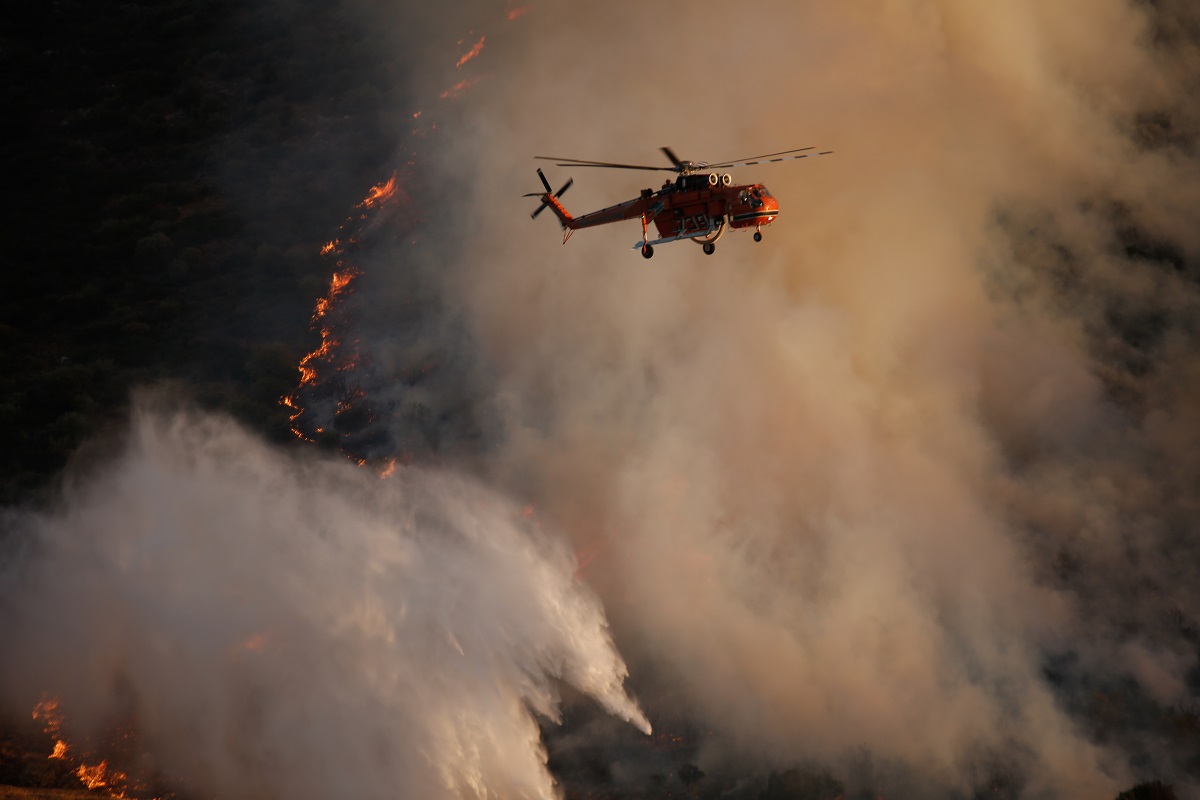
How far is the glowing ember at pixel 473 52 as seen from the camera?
87.5 meters

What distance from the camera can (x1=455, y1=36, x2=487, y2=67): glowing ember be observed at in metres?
87.5

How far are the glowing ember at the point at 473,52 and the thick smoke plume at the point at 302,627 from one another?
42.3 meters

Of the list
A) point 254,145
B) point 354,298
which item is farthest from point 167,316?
point 254,145

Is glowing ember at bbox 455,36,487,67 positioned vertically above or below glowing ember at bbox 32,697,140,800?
above

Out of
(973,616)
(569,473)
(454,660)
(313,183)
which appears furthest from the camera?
(313,183)

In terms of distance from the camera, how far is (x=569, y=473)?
61.0 m

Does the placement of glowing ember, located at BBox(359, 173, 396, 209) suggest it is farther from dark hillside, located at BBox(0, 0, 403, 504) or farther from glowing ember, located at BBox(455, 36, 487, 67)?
glowing ember, located at BBox(455, 36, 487, 67)

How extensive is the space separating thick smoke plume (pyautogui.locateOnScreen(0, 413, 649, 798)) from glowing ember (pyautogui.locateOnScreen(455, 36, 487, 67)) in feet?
139

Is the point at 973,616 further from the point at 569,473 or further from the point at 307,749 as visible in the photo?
the point at 307,749

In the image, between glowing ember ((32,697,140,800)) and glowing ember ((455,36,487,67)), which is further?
glowing ember ((455,36,487,67))

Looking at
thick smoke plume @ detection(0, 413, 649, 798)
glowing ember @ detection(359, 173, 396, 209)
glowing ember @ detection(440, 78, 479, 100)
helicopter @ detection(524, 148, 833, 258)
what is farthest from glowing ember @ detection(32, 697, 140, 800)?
glowing ember @ detection(440, 78, 479, 100)

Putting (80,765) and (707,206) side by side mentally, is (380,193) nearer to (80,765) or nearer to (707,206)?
(707,206)

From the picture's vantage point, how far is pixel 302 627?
50.5 metres

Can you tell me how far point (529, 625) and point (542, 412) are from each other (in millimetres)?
16028
